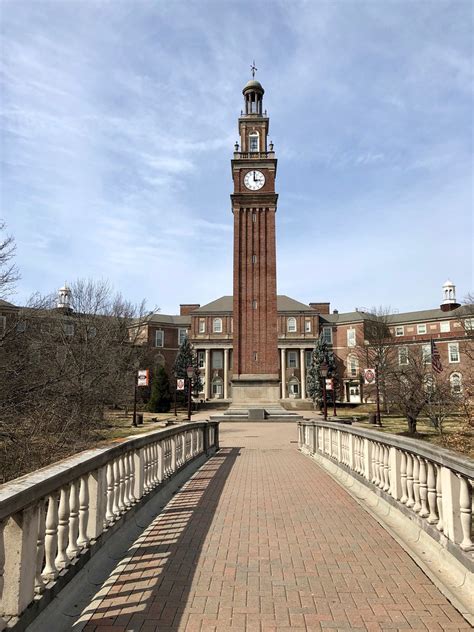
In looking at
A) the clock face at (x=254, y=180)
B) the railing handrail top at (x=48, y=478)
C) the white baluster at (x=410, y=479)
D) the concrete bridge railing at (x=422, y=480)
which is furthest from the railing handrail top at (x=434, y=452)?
the clock face at (x=254, y=180)

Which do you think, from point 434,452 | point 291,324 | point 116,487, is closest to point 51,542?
point 116,487

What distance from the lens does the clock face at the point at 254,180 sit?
45.7m

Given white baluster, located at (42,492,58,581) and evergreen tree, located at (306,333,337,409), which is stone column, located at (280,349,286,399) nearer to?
evergreen tree, located at (306,333,337,409)

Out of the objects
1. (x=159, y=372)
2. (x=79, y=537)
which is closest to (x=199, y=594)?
(x=79, y=537)

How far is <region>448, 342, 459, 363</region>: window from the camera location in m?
64.3

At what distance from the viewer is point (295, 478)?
35.2 ft

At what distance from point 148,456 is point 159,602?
411 cm

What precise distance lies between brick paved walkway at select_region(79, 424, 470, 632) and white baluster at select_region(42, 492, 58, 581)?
47 centimetres

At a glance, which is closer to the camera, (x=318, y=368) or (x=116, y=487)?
(x=116, y=487)

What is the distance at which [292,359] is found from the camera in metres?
74.7

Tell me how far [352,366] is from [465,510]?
70878mm

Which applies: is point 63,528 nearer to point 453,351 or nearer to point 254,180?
point 254,180

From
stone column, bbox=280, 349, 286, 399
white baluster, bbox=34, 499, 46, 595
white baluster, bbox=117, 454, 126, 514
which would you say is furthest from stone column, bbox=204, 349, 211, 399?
white baluster, bbox=34, 499, 46, 595

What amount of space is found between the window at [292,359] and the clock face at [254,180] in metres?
34.6
